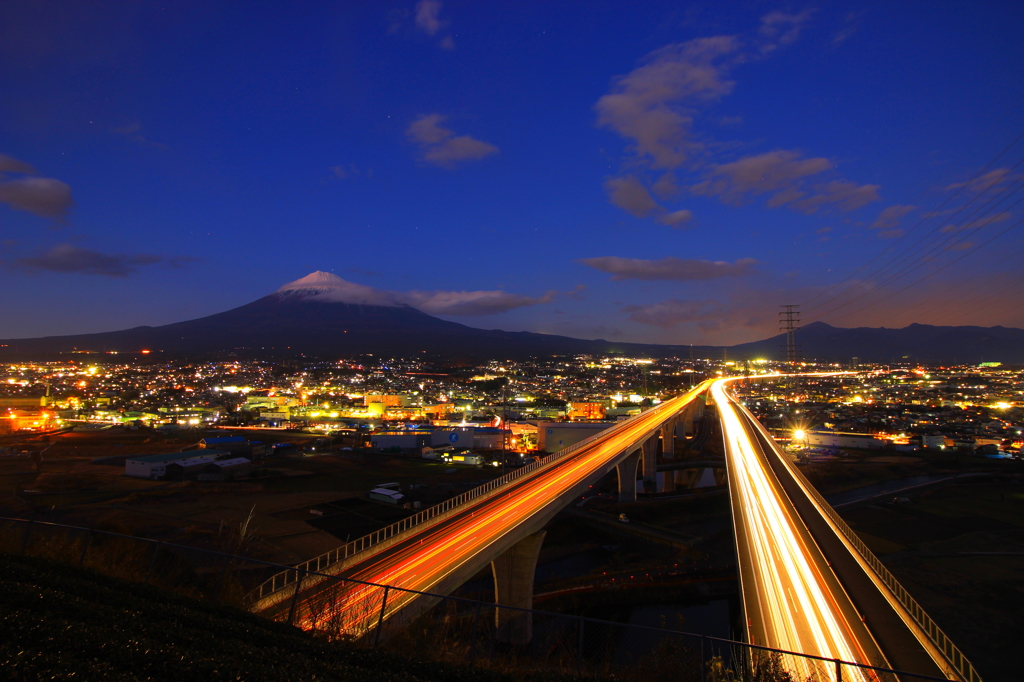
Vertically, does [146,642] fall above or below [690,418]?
above

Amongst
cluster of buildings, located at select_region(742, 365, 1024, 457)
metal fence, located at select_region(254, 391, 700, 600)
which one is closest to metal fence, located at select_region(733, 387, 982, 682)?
metal fence, located at select_region(254, 391, 700, 600)

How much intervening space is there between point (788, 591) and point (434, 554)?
8166 mm

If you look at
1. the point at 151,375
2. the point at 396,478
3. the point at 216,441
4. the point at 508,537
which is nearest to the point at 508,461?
the point at 396,478

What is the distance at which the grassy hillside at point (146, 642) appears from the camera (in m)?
4.64

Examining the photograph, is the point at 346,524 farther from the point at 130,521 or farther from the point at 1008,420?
the point at 1008,420

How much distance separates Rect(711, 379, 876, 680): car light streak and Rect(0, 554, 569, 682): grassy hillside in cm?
577

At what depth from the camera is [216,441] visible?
4412 cm

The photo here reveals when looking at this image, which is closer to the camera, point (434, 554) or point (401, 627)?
point (401, 627)

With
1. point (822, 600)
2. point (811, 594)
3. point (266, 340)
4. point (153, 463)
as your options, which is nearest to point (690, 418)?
point (153, 463)

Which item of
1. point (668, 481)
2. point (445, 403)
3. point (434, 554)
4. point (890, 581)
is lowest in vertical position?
point (668, 481)

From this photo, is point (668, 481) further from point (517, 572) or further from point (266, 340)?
point (266, 340)

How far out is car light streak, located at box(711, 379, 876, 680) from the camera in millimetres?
9023

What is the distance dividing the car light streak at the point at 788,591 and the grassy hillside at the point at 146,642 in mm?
5768

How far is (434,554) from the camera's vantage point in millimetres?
12273
